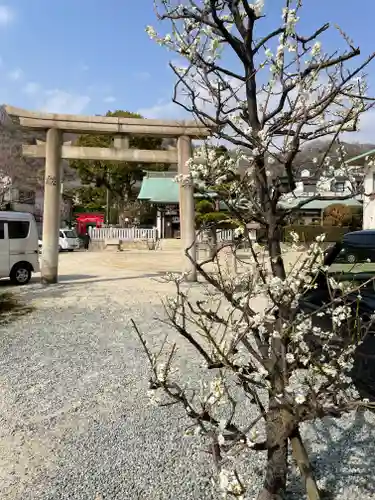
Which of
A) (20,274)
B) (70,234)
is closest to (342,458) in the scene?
(20,274)

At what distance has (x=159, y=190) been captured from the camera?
27562 millimetres

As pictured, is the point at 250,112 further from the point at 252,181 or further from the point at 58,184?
the point at 58,184

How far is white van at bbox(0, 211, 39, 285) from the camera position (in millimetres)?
10086

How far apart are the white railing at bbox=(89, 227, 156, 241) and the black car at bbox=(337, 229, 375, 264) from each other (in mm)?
22160

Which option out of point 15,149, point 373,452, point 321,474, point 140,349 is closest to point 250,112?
point 321,474

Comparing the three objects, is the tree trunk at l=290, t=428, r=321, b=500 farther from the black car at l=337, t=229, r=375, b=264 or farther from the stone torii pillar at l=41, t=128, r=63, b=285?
the stone torii pillar at l=41, t=128, r=63, b=285

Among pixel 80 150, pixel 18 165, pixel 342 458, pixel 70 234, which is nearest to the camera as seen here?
pixel 342 458

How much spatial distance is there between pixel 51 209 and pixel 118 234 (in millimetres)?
16200

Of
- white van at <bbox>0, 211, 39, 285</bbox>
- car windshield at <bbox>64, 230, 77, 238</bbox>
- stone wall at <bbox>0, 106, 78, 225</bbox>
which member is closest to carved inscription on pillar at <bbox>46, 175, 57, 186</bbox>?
white van at <bbox>0, 211, 39, 285</bbox>

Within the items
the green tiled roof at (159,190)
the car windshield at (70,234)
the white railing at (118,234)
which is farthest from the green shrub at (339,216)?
the car windshield at (70,234)

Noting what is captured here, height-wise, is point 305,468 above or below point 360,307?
below

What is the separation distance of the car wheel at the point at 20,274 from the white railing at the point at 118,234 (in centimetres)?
1494

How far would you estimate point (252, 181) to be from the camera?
2045 mm

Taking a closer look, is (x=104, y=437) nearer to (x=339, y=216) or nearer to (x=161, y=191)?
(x=339, y=216)
